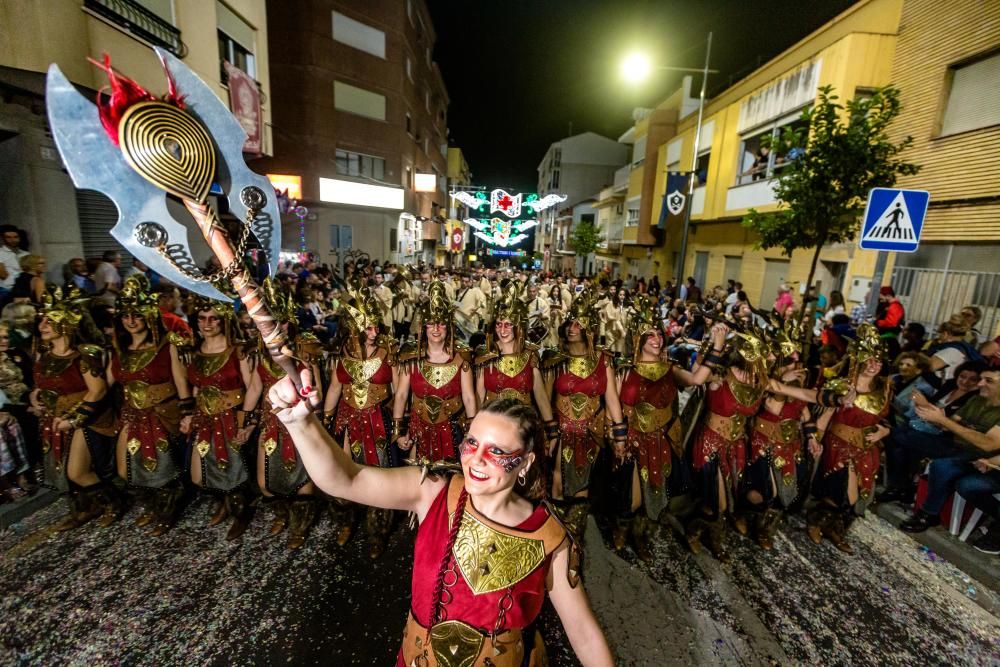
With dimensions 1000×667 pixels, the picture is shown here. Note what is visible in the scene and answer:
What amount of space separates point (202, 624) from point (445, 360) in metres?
2.72

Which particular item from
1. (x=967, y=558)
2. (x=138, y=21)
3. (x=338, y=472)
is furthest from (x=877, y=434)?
(x=138, y=21)

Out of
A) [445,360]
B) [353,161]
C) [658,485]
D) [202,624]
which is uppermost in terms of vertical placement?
[353,161]

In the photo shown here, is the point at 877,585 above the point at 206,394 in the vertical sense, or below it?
below

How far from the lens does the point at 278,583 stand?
3.72 meters

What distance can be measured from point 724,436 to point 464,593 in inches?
132

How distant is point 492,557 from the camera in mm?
1789

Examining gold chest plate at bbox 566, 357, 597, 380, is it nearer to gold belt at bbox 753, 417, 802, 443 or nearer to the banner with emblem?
gold belt at bbox 753, 417, 802, 443

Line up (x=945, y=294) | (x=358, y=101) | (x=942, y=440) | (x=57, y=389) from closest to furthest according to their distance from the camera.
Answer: (x=57, y=389) → (x=942, y=440) → (x=945, y=294) → (x=358, y=101)

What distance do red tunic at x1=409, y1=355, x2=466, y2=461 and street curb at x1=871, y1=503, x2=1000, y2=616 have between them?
4.81 meters

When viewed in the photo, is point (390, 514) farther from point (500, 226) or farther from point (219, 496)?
point (500, 226)

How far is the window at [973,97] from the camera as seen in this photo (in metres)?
9.10

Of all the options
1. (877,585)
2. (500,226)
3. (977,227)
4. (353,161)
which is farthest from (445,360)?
(353,161)

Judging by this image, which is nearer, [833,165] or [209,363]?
[209,363]

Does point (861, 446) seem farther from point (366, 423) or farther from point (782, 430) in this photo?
point (366, 423)
